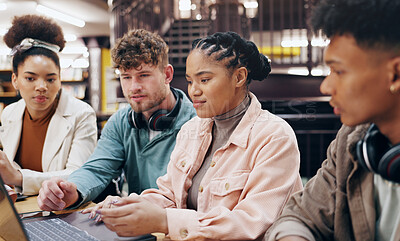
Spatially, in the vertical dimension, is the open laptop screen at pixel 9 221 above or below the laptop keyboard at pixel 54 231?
above

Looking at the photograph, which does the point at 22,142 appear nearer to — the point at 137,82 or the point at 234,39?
the point at 137,82

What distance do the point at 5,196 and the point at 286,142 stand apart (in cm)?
77

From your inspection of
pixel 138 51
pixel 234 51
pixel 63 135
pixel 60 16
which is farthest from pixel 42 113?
pixel 60 16

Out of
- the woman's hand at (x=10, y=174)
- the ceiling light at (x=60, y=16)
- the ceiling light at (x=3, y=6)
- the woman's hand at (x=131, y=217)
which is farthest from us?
the ceiling light at (x=60, y=16)

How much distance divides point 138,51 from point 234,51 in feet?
2.01

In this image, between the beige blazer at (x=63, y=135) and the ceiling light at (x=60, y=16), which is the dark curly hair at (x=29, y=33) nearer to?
the beige blazer at (x=63, y=135)

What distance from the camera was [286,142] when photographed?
1111mm

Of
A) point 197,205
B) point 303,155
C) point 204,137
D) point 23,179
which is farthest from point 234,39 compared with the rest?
point 303,155

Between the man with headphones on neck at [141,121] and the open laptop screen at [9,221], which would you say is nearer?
the open laptop screen at [9,221]

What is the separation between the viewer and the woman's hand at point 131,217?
0.93 m

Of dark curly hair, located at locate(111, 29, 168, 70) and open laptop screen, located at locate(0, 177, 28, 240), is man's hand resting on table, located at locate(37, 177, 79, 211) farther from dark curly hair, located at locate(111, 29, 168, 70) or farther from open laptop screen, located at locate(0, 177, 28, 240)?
dark curly hair, located at locate(111, 29, 168, 70)

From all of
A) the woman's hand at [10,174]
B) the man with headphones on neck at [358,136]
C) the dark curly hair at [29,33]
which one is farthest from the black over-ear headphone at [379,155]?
the dark curly hair at [29,33]

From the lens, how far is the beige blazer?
78.5 inches

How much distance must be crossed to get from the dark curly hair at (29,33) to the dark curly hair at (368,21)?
5.64 ft
